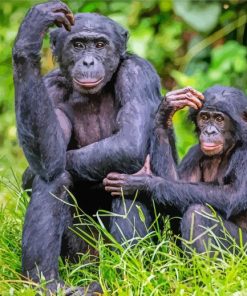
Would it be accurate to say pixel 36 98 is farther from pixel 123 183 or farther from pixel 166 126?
pixel 166 126

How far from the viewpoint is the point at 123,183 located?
20.3ft

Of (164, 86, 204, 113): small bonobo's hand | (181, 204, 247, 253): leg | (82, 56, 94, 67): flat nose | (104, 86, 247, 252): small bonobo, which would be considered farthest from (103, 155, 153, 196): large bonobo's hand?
(82, 56, 94, 67): flat nose

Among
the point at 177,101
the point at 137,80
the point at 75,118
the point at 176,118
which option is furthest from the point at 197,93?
the point at 176,118

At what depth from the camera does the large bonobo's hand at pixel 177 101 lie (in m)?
6.24

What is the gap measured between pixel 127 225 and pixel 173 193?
1.22 feet

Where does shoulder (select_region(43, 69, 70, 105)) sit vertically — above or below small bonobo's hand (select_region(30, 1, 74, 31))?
below

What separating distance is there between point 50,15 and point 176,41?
591 centimetres

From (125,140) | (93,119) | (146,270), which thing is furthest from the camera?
(93,119)

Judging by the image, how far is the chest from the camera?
648cm

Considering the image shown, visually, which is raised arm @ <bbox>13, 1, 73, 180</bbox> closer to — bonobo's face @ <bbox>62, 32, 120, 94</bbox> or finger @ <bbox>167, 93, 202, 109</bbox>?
bonobo's face @ <bbox>62, 32, 120, 94</bbox>

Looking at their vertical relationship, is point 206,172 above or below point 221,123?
below

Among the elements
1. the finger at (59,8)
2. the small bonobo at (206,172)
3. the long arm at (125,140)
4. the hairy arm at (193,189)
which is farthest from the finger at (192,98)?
the finger at (59,8)

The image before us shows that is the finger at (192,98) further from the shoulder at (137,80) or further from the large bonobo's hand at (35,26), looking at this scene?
→ the large bonobo's hand at (35,26)

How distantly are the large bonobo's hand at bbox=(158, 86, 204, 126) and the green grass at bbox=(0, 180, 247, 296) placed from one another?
764 mm
